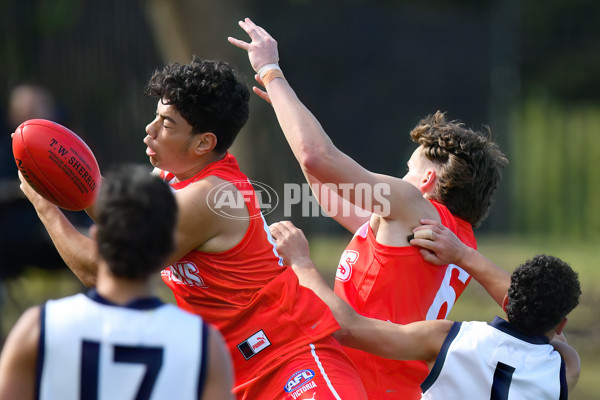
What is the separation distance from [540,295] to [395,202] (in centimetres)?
70

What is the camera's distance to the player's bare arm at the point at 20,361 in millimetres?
2279

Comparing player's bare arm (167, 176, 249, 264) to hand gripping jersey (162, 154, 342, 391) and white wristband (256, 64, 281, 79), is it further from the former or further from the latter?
white wristband (256, 64, 281, 79)

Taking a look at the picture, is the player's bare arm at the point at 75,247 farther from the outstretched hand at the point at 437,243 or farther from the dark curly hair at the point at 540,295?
the dark curly hair at the point at 540,295

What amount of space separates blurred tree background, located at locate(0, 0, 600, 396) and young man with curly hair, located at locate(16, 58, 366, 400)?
24.7ft

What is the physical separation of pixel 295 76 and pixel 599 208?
5303 millimetres

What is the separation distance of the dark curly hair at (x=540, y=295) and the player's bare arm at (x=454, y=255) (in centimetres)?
36

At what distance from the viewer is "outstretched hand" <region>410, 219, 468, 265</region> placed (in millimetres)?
3688

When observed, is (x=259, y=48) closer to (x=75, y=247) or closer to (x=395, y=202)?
(x=395, y=202)

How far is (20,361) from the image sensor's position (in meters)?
2.29

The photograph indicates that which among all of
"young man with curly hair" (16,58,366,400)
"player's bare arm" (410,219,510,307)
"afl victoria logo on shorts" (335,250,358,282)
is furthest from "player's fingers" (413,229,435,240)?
"young man with curly hair" (16,58,366,400)

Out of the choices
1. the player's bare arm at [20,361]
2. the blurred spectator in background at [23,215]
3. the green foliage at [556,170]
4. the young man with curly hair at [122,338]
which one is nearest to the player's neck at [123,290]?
the young man with curly hair at [122,338]

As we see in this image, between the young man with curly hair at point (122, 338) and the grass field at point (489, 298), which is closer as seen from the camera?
the young man with curly hair at point (122, 338)

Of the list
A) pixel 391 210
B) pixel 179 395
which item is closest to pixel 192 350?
pixel 179 395

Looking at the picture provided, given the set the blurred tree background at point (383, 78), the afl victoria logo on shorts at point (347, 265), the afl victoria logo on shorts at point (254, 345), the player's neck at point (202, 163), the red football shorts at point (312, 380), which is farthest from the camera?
the blurred tree background at point (383, 78)
